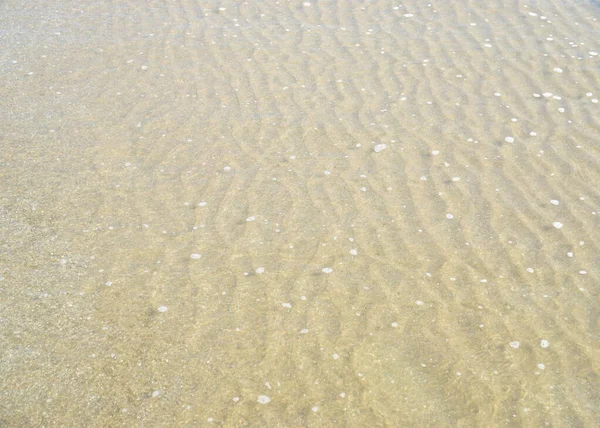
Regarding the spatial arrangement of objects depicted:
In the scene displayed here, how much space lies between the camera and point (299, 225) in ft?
15.4

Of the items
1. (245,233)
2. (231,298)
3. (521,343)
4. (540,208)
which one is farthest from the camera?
(540,208)

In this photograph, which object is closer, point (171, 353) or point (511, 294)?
point (171, 353)

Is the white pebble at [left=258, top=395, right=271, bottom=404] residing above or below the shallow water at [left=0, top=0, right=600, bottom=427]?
above

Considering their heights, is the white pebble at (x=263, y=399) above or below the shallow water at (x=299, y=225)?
above

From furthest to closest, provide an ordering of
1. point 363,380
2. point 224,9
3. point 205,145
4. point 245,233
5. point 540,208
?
point 224,9, point 205,145, point 540,208, point 245,233, point 363,380

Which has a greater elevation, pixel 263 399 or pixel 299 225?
pixel 263 399

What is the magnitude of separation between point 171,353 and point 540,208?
2846 mm

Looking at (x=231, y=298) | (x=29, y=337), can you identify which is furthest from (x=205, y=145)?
(x=29, y=337)

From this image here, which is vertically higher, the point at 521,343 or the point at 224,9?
the point at 521,343

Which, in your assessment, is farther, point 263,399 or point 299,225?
point 299,225

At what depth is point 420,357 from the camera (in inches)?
144

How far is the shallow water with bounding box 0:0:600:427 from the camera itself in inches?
136

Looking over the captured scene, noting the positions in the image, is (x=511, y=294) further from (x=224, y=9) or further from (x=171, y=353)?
(x=224, y=9)

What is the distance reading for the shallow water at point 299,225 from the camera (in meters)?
3.46
